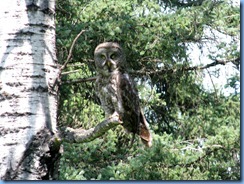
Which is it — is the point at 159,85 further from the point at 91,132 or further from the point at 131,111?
the point at 91,132

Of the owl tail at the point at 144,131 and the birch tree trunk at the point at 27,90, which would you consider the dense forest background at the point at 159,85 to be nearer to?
the owl tail at the point at 144,131

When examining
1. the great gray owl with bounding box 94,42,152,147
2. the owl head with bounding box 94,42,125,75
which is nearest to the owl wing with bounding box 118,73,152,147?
the great gray owl with bounding box 94,42,152,147

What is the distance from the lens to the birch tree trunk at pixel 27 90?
5.85 ft

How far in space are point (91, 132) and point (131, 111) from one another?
982mm

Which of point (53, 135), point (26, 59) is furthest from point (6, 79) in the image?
point (53, 135)

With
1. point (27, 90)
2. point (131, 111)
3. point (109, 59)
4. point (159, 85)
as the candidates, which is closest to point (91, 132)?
point (27, 90)

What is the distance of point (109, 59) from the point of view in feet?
10.3

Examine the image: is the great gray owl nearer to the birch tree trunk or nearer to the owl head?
the owl head

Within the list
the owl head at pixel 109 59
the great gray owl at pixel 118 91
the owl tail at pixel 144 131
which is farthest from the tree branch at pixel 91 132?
the owl head at pixel 109 59

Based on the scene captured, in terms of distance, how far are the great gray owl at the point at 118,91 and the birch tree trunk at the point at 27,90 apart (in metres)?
0.99

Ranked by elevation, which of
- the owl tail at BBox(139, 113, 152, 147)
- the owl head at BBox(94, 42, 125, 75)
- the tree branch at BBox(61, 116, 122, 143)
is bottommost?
the owl tail at BBox(139, 113, 152, 147)

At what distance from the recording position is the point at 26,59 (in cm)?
188

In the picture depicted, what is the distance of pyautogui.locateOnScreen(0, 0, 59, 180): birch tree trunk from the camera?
1.78 metres

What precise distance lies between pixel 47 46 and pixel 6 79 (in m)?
0.18
